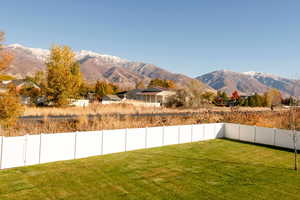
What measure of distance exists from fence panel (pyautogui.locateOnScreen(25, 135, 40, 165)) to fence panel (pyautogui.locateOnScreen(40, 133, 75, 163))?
0.74ft

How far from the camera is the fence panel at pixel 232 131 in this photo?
20.5 m

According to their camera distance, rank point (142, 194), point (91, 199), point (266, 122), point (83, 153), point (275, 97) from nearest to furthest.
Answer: point (91, 199)
point (142, 194)
point (83, 153)
point (266, 122)
point (275, 97)

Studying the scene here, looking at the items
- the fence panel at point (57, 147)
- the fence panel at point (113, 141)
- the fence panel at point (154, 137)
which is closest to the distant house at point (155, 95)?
the fence panel at point (154, 137)

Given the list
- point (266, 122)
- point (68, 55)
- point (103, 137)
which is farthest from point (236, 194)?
point (68, 55)

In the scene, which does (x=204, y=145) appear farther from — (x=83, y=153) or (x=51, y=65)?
(x=51, y=65)

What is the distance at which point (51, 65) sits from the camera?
2953cm

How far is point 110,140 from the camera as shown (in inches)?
557

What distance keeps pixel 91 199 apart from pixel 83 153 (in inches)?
220

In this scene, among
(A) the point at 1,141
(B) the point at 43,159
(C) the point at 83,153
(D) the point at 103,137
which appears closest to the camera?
(A) the point at 1,141

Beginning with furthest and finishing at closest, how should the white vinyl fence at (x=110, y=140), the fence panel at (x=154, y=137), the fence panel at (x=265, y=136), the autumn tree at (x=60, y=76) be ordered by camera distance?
the autumn tree at (x=60, y=76) < the fence panel at (x=265, y=136) < the fence panel at (x=154, y=137) < the white vinyl fence at (x=110, y=140)

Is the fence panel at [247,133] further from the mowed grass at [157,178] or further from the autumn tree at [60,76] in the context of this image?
the autumn tree at [60,76]

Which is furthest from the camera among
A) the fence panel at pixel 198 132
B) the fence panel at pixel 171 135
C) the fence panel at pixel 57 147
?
the fence panel at pixel 198 132

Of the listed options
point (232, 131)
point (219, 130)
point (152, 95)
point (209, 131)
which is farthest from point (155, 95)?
point (209, 131)

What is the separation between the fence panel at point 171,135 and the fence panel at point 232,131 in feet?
19.4
